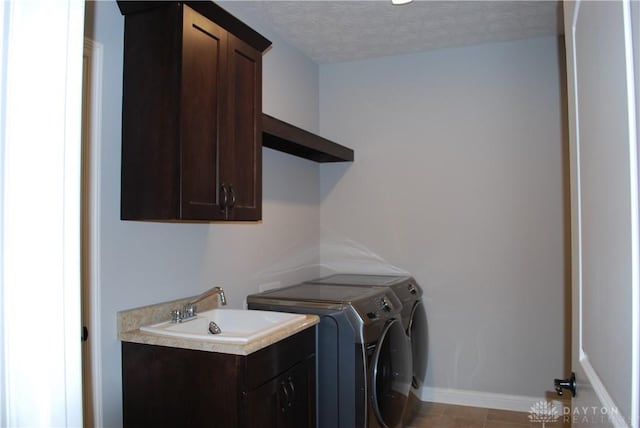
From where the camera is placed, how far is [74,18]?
54 centimetres

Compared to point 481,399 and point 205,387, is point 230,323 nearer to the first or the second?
point 205,387

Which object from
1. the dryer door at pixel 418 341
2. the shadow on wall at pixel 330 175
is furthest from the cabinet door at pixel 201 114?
the shadow on wall at pixel 330 175

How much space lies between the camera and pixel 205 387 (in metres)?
1.82

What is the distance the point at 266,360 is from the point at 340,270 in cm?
198

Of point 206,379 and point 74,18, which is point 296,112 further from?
point 74,18

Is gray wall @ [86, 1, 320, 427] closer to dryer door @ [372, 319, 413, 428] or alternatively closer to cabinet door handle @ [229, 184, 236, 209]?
cabinet door handle @ [229, 184, 236, 209]

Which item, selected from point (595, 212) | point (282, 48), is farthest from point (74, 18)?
point (282, 48)

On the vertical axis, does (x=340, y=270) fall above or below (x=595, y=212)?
below

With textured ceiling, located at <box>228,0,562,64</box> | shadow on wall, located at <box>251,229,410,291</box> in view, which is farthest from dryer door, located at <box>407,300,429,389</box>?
textured ceiling, located at <box>228,0,562,64</box>

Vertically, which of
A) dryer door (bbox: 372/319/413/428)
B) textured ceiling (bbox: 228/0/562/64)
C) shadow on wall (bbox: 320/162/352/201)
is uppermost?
textured ceiling (bbox: 228/0/562/64)

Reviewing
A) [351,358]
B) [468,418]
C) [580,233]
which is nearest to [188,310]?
[351,358]

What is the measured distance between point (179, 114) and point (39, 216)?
148cm

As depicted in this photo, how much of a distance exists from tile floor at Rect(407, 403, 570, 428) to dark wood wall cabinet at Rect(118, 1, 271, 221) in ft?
6.68

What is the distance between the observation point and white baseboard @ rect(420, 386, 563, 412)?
3369 millimetres
